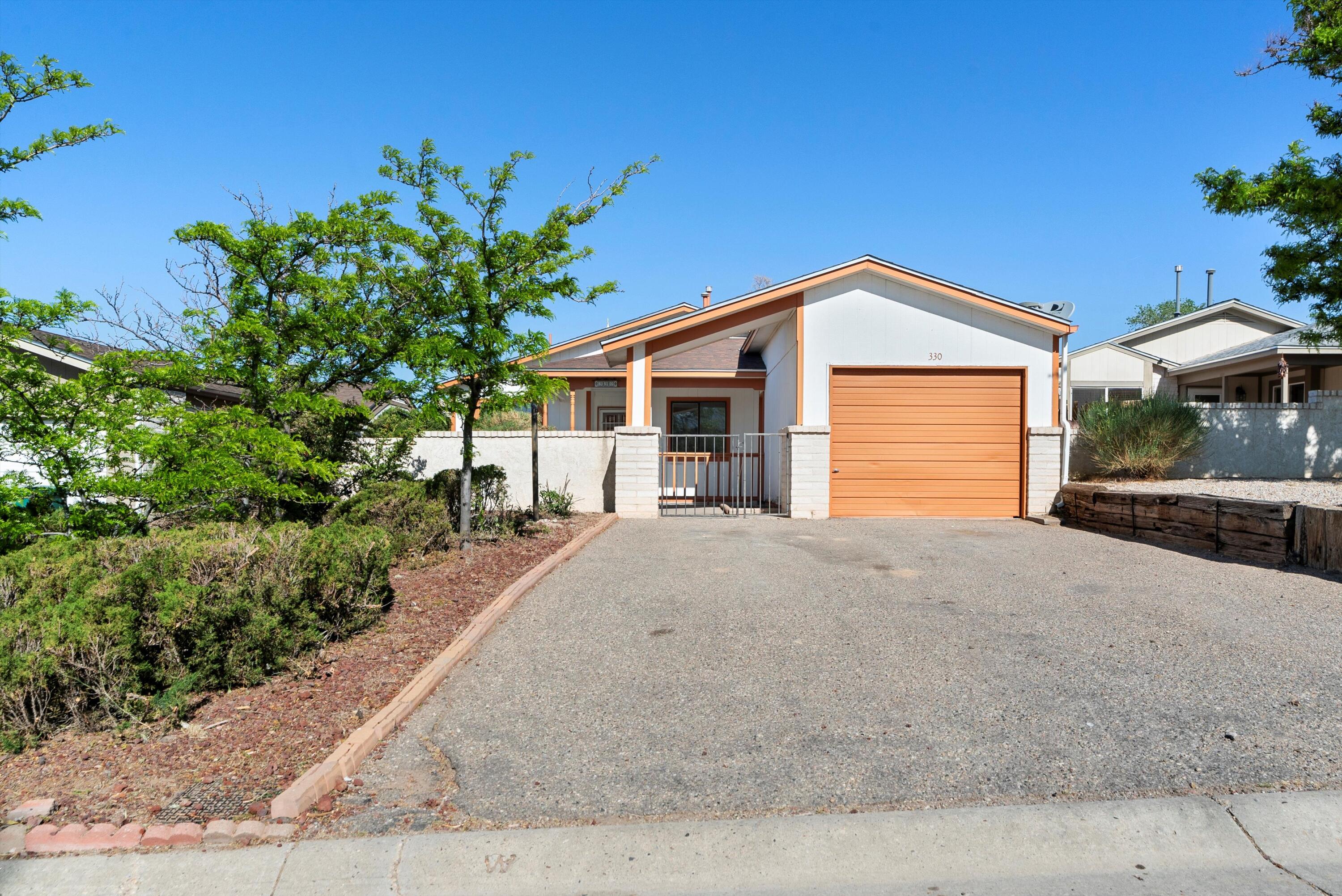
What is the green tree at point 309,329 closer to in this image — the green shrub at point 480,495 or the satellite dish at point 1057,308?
the green shrub at point 480,495

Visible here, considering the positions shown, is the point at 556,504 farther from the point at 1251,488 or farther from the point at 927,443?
the point at 1251,488

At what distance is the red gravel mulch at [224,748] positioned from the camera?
3.33 m

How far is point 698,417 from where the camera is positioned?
19703mm

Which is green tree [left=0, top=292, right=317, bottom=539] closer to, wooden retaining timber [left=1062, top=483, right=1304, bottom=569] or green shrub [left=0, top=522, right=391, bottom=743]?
green shrub [left=0, top=522, right=391, bottom=743]

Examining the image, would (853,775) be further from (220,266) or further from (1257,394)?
(1257,394)

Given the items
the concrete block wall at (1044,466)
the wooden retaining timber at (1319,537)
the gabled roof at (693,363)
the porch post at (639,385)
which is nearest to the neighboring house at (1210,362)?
the concrete block wall at (1044,466)

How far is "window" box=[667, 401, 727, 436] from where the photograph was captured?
1959 cm

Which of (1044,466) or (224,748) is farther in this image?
(1044,466)

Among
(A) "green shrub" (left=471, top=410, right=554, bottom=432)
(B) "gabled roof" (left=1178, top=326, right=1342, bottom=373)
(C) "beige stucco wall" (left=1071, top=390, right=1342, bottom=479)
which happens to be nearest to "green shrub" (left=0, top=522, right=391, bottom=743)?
(A) "green shrub" (left=471, top=410, right=554, bottom=432)

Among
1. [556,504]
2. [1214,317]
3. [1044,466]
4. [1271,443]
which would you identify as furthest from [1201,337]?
[556,504]

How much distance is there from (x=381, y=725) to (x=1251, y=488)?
43.8 ft

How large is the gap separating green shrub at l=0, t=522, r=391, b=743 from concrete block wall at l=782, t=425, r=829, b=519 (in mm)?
8941

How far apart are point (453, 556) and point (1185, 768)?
23.9 feet

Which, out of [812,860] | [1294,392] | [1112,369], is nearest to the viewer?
[812,860]
